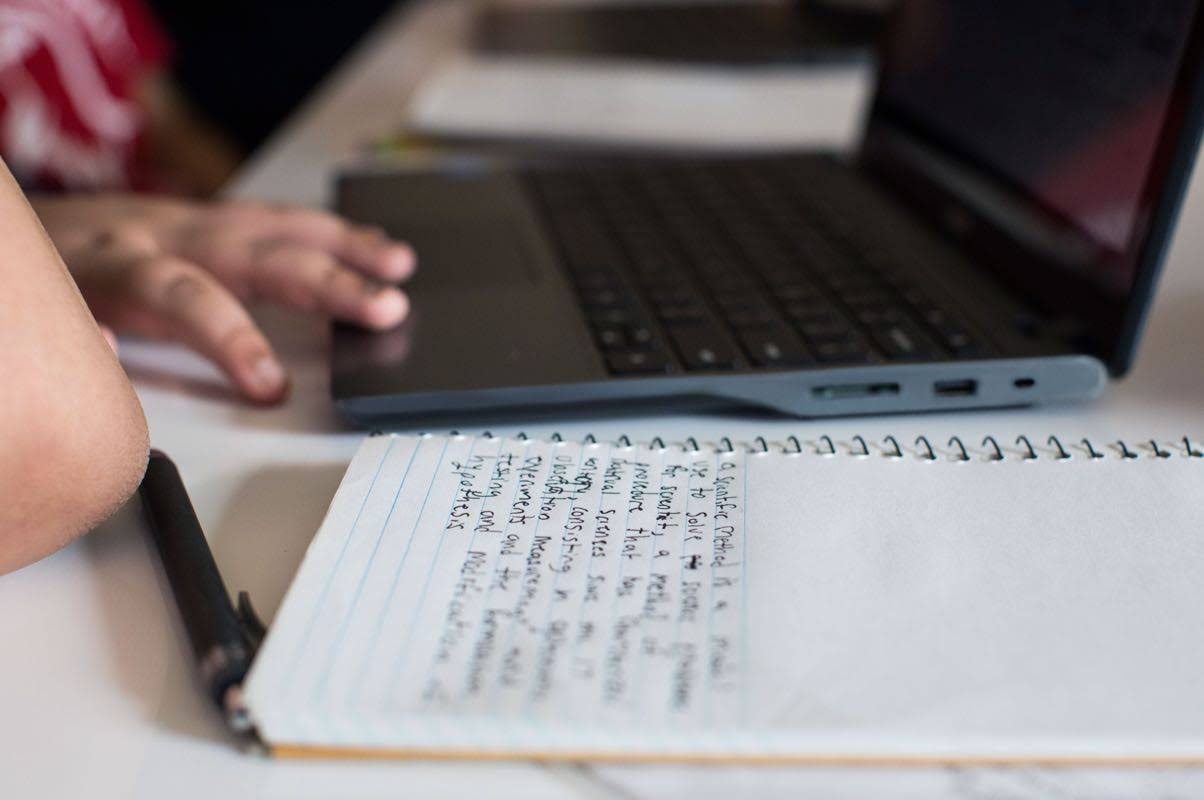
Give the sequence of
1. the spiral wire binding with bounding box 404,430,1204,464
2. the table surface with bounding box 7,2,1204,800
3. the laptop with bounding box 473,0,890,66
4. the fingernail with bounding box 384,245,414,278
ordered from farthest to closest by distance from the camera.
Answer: the laptop with bounding box 473,0,890,66
the fingernail with bounding box 384,245,414,278
the spiral wire binding with bounding box 404,430,1204,464
the table surface with bounding box 7,2,1204,800

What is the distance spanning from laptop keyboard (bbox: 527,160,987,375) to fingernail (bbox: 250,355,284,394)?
14 centimetres

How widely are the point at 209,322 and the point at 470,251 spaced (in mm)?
145

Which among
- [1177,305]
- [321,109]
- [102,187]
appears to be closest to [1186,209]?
[1177,305]

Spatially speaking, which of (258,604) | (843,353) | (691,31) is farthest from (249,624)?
(691,31)

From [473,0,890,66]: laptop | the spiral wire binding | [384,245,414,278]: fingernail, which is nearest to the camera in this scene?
the spiral wire binding

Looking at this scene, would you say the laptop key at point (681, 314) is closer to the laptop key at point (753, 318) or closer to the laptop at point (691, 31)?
the laptop key at point (753, 318)

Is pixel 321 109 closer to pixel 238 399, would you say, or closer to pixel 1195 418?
pixel 238 399

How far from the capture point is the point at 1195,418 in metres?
0.45

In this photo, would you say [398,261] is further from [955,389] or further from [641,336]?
[955,389]

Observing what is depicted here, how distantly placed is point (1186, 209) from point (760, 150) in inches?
12.8

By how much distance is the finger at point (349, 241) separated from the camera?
0.53 metres

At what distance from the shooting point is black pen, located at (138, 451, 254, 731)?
29cm

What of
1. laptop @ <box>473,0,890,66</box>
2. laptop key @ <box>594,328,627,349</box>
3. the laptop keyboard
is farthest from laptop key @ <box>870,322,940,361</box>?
laptop @ <box>473,0,890,66</box>

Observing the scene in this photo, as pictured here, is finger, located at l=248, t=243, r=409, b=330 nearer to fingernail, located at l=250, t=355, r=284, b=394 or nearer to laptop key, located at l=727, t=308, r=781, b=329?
fingernail, located at l=250, t=355, r=284, b=394
